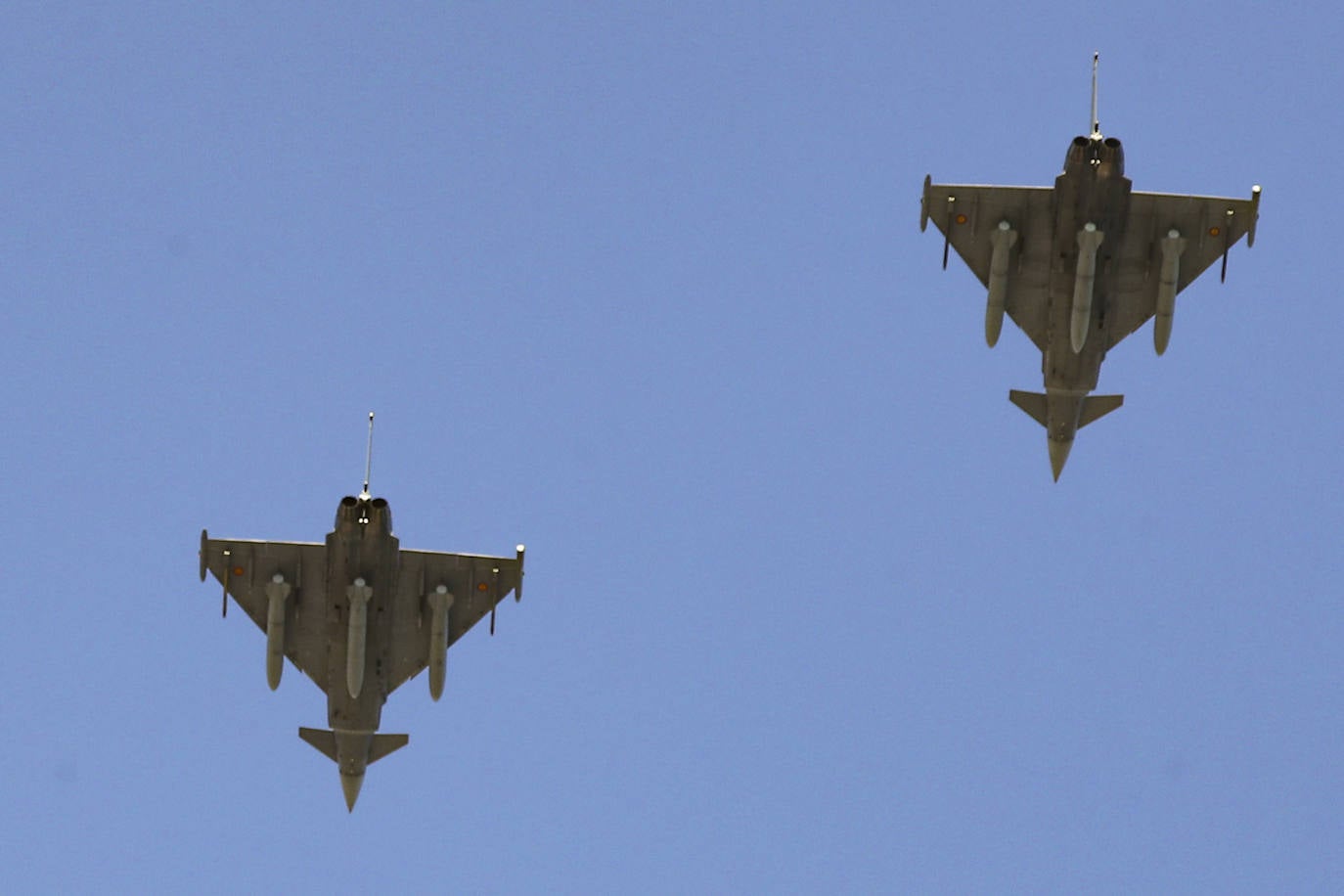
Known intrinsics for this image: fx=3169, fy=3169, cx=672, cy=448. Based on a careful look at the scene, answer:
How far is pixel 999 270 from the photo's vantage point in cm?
8925

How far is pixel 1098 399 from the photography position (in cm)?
9638

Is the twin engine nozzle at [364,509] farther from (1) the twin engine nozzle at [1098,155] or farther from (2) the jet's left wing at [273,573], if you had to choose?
(1) the twin engine nozzle at [1098,155]

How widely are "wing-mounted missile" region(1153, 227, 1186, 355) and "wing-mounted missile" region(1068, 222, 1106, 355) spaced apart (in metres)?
1.91

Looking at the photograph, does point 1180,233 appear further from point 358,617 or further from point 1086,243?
point 358,617

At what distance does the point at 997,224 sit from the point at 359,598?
2076cm

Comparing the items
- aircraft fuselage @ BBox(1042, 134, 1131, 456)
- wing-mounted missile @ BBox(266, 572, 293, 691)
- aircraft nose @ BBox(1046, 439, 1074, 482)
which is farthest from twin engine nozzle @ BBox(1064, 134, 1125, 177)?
wing-mounted missile @ BBox(266, 572, 293, 691)

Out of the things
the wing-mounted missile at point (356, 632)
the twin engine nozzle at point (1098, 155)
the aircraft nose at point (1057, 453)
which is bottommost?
the wing-mounted missile at point (356, 632)

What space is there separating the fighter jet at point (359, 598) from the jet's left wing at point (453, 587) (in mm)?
28

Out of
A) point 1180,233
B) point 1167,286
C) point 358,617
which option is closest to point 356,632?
point 358,617

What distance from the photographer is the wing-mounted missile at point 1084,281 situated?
87.8 m

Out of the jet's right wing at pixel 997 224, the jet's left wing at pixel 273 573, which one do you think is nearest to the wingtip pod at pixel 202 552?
the jet's left wing at pixel 273 573

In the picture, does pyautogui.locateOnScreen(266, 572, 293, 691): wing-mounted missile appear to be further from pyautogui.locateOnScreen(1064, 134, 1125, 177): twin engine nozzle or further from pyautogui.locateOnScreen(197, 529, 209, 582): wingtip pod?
pyautogui.locateOnScreen(1064, 134, 1125, 177): twin engine nozzle

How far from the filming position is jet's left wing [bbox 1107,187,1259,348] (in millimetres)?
88875

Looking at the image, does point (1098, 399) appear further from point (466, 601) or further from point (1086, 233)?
point (466, 601)
